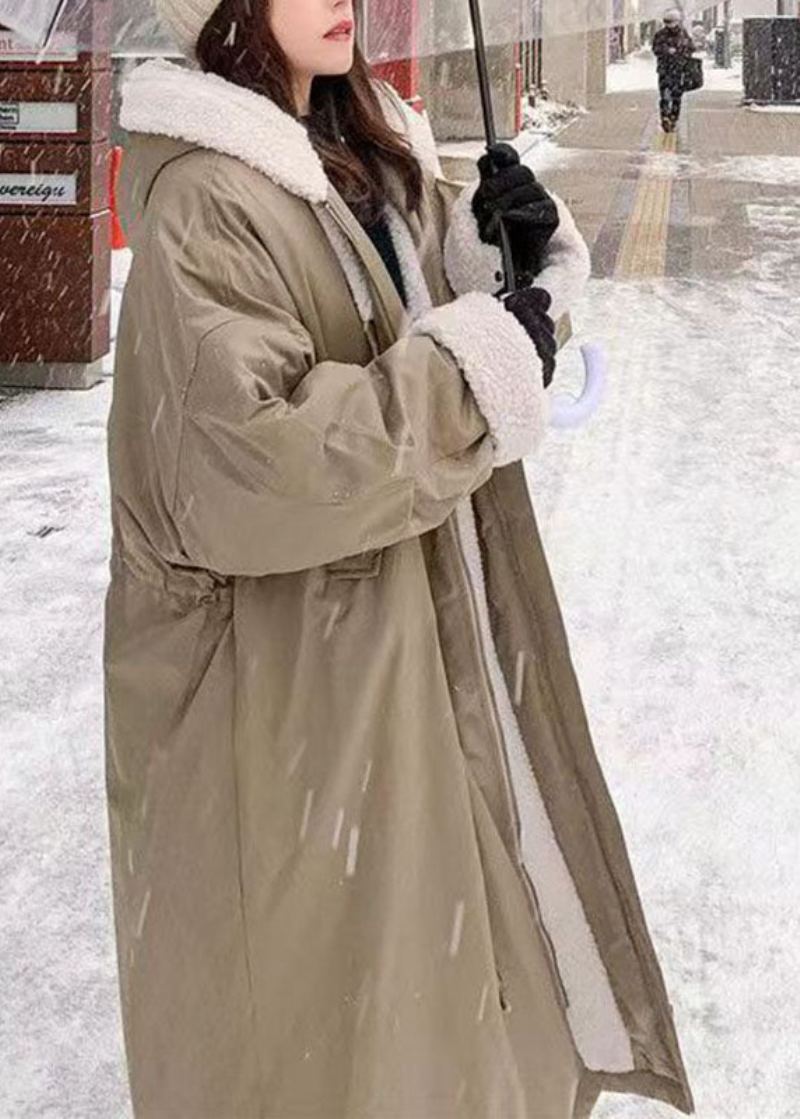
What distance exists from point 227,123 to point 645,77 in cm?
4987

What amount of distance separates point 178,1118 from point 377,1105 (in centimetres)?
28

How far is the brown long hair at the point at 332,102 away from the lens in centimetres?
174

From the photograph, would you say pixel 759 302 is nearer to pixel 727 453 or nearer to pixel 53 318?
pixel 727 453

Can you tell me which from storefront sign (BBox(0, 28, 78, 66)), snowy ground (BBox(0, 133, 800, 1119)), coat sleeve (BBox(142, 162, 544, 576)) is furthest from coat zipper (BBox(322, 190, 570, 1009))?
storefront sign (BBox(0, 28, 78, 66))

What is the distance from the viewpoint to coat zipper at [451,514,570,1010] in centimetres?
188

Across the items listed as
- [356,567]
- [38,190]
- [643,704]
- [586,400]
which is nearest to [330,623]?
[356,567]

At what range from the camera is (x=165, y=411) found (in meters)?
1.62

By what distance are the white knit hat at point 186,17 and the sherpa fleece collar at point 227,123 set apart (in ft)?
0.18

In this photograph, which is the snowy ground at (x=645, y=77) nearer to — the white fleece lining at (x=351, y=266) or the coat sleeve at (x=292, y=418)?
the white fleece lining at (x=351, y=266)

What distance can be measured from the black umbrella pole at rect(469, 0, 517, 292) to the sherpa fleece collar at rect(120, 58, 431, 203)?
0.94 feet

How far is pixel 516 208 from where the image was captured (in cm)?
189

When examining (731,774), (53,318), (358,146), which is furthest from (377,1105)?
(53,318)

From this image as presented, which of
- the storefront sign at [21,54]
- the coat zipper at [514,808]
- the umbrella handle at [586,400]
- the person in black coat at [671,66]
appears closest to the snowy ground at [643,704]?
the coat zipper at [514,808]

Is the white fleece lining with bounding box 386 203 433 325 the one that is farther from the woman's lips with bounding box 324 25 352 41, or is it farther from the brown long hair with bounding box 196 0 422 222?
the woman's lips with bounding box 324 25 352 41
